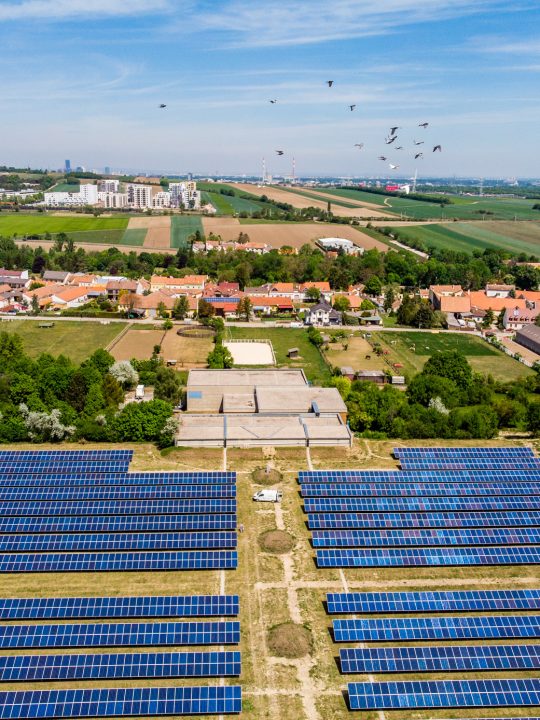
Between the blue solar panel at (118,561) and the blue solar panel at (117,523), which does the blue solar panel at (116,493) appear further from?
the blue solar panel at (118,561)

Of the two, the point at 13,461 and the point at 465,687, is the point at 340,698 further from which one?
the point at 13,461

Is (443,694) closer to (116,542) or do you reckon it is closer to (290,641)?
(290,641)

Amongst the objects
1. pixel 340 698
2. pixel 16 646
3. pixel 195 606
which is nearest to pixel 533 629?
pixel 340 698

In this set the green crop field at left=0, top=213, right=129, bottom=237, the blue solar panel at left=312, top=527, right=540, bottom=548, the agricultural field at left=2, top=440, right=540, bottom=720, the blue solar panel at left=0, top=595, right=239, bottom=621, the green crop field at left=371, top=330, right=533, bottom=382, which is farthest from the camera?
the green crop field at left=0, top=213, right=129, bottom=237

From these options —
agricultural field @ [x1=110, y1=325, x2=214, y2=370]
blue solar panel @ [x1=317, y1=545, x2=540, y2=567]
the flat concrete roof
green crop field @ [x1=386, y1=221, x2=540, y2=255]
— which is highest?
green crop field @ [x1=386, y1=221, x2=540, y2=255]

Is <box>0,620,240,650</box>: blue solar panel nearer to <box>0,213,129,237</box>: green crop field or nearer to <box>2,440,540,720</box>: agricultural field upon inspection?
<box>2,440,540,720</box>: agricultural field

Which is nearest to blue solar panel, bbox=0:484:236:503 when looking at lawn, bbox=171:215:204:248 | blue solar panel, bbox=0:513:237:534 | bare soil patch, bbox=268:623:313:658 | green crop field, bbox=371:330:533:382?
blue solar panel, bbox=0:513:237:534

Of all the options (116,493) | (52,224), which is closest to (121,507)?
(116,493)

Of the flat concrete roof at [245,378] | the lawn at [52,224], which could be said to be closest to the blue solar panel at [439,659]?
the flat concrete roof at [245,378]
